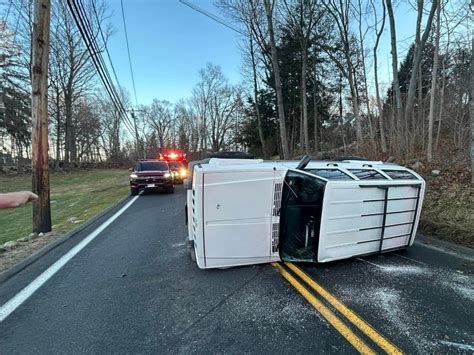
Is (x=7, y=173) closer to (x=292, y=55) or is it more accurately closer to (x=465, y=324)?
(x=292, y=55)

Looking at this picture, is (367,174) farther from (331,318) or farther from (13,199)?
(13,199)

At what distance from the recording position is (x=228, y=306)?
11.8 feet

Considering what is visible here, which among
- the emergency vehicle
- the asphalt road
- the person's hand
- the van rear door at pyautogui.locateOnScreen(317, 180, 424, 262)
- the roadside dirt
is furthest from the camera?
the emergency vehicle

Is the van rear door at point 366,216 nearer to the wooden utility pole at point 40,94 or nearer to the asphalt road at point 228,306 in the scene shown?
the asphalt road at point 228,306

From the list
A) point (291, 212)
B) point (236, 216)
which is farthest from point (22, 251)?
point (291, 212)

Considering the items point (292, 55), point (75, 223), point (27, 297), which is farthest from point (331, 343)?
point (292, 55)

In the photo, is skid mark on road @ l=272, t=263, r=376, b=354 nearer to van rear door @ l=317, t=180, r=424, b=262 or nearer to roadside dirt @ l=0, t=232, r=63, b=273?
van rear door @ l=317, t=180, r=424, b=262

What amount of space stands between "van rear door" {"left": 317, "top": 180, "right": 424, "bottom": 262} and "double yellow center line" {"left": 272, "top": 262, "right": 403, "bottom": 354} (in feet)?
1.60

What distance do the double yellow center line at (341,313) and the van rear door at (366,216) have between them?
49 centimetres

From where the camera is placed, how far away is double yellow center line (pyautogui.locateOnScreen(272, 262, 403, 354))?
2771 millimetres

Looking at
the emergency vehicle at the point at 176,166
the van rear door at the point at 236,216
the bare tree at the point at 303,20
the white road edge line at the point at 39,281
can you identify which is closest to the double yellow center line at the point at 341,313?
the van rear door at the point at 236,216

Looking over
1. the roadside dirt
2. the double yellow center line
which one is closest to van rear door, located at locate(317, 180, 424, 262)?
the double yellow center line

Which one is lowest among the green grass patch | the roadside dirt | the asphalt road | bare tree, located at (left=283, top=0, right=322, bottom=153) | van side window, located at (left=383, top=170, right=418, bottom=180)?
the green grass patch

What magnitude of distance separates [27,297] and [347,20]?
21864 millimetres
